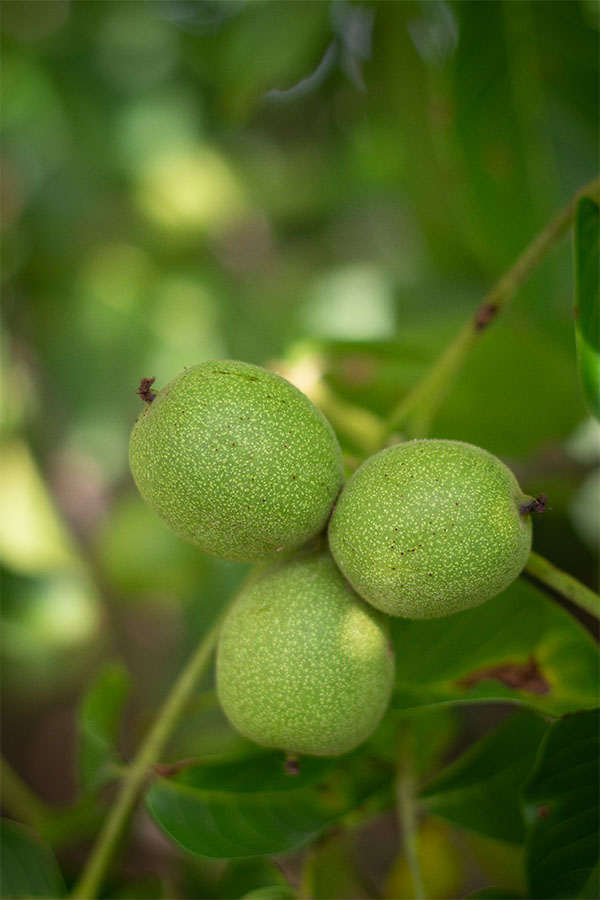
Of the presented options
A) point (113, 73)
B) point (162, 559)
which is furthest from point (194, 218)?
point (162, 559)

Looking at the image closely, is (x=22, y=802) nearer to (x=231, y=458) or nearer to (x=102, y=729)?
(x=102, y=729)

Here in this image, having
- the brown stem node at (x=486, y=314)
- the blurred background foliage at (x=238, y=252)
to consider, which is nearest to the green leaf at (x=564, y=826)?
the blurred background foliage at (x=238, y=252)

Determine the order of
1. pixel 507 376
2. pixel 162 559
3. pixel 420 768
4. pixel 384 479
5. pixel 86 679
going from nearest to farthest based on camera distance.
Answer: pixel 384 479 < pixel 420 768 < pixel 507 376 < pixel 162 559 < pixel 86 679

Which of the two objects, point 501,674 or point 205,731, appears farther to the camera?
point 205,731

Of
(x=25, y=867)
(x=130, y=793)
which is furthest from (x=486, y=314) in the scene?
(x=25, y=867)

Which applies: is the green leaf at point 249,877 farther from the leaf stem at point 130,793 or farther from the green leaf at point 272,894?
the leaf stem at point 130,793

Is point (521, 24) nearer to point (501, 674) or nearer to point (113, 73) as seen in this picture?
point (501, 674)

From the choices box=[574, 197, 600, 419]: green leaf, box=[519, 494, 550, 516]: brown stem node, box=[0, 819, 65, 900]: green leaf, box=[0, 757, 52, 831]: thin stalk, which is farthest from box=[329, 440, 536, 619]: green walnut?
box=[0, 757, 52, 831]: thin stalk
